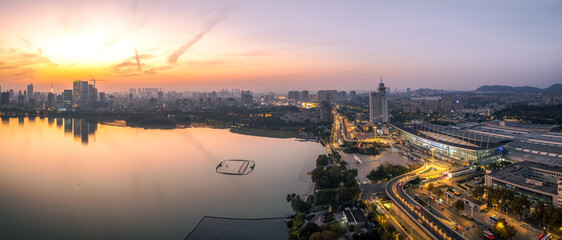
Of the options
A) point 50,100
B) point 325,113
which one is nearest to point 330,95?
point 325,113

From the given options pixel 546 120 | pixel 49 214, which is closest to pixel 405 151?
pixel 546 120

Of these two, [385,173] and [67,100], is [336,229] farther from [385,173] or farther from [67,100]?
[67,100]

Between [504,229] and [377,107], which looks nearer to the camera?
[504,229]

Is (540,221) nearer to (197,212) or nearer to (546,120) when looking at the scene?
(197,212)

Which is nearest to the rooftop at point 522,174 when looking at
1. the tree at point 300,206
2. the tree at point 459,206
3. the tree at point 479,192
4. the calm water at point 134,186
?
the tree at point 479,192

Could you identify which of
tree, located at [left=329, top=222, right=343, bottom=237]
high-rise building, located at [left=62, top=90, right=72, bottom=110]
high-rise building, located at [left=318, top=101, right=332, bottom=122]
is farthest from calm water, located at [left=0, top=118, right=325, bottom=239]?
high-rise building, located at [left=62, top=90, right=72, bottom=110]

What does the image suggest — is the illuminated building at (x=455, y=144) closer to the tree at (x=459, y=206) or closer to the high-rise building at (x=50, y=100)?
the tree at (x=459, y=206)
